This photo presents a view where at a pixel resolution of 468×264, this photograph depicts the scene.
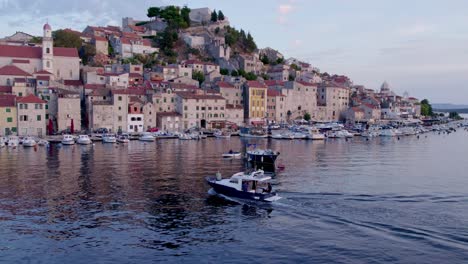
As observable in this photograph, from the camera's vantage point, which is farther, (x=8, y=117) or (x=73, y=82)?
(x=73, y=82)

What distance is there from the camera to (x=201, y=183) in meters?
29.8

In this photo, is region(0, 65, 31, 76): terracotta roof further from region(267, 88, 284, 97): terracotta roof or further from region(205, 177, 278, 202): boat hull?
region(205, 177, 278, 202): boat hull

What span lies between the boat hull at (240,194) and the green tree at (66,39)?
72832 mm

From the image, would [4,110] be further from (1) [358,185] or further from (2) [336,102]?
(2) [336,102]

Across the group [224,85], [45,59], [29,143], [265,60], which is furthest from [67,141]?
[265,60]

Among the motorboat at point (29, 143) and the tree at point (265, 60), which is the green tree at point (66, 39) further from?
the tree at point (265, 60)

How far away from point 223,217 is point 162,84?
5942cm

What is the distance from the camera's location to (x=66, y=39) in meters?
89.3

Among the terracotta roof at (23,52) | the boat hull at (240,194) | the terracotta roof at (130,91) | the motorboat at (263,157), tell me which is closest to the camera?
the boat hull at (240,194)

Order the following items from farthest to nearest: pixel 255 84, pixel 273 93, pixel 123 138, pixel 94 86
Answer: pixel 273 93, pixel 255 84, pixel 94 86, pixel 123 138

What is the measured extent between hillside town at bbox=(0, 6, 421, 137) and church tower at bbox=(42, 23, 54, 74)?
16 centimetres

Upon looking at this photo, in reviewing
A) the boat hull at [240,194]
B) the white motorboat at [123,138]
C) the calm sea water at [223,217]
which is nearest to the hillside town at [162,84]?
the white motorboat at [123,138]

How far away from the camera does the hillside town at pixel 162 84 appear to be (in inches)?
2581

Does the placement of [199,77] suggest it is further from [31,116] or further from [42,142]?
[42,142]
